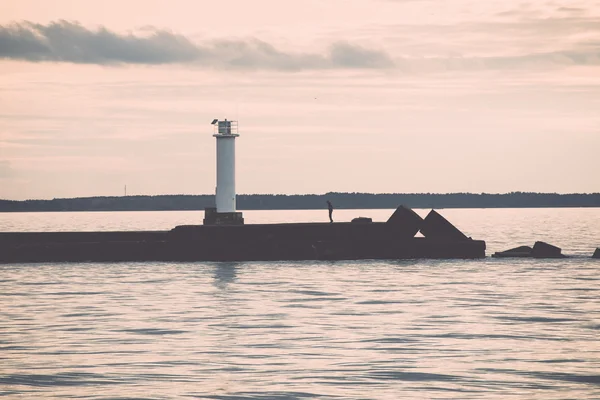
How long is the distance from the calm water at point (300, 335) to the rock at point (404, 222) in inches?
121

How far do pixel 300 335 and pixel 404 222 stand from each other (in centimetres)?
1825

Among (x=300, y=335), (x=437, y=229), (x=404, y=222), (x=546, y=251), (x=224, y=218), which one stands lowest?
(x=300, y=335)

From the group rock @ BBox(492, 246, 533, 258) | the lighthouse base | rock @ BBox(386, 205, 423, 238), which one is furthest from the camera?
rock @ BBox(492, 246, 533, 258)

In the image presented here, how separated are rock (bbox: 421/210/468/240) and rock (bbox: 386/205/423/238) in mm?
487

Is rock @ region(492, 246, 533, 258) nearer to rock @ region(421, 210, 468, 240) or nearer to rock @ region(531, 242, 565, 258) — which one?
rock @ region(531, 242, 565, 258)

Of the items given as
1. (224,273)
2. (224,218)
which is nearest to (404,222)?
(224,218)

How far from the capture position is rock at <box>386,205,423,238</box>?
35.9 metres

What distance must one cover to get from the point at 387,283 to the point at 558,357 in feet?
45.6

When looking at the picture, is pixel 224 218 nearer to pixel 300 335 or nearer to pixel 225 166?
pixel 225 166

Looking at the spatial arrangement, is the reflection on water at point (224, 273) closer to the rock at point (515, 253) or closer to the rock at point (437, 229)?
the rock at point (437, 229)

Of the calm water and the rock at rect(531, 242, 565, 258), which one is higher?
the rock at rect(531, 242, 565, 258)

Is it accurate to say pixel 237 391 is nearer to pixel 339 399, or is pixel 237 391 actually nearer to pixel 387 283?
pixel 339 399

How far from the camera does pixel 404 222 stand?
36125 mm

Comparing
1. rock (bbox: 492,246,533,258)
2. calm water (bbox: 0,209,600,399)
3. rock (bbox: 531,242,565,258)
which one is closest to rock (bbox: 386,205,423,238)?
calm water (bbox: 0,209,600,399)
